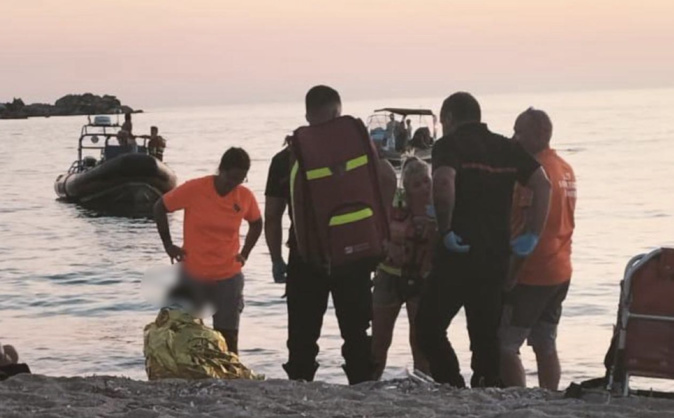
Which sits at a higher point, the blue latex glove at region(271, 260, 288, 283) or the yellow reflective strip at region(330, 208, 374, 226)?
the yellow reflective strip at region(330, 208, 374, 226)

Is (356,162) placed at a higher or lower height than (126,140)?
higher

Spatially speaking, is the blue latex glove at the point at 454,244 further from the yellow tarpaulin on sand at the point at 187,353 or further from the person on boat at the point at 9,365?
the person on boat at the point at 9,365

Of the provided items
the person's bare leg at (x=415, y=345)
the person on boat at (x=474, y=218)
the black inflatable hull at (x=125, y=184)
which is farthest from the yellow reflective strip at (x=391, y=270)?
the black inflatable hull at (x=125, y=184)

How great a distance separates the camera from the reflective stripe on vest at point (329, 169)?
6.50m

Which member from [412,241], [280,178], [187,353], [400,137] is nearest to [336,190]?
[280,178]

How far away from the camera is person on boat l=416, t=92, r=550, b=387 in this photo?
6508mm

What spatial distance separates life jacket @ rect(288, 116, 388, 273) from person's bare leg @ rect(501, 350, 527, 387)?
98 cm

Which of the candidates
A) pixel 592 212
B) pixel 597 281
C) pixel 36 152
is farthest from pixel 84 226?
pixel 36 152

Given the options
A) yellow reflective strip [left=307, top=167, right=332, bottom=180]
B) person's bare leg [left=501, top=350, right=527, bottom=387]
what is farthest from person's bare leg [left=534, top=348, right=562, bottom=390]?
yellow reflective strip [left=307, top=167, right=332, bottom=180]

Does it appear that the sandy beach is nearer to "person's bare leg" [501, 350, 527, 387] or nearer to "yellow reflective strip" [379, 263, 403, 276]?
"person's bare leg" [501, 350, 527, 387]

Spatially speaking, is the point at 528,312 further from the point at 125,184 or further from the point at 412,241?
the point at 125,184

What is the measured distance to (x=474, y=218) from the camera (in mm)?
6570

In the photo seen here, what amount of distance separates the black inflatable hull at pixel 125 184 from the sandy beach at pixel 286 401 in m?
23.2

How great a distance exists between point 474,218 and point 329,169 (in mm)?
795
